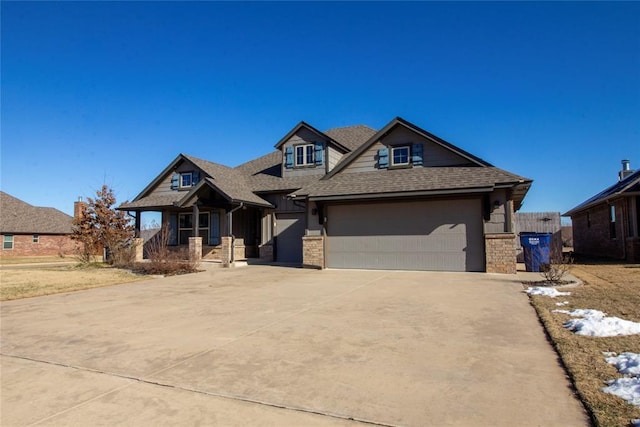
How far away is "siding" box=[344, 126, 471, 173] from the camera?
15.3 meters

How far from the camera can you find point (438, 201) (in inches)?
563

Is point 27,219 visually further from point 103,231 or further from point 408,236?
point 408,236

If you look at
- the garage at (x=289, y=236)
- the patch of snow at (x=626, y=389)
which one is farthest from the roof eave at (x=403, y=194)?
the patch of snow at (x=626, y=389)

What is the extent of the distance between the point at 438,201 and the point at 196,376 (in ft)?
39.2

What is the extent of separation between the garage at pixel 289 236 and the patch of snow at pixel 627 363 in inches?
612

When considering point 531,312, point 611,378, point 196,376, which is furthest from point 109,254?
point 611,378

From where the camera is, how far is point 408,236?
48.2 feet

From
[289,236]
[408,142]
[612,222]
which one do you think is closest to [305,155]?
[289,236]

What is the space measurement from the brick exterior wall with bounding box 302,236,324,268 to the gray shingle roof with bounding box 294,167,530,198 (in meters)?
1.91

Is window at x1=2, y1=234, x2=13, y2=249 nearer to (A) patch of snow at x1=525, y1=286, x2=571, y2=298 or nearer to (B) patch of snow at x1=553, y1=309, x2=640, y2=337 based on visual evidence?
(A) patch of snow at x1=525, y1=286, x2=571, y2=298

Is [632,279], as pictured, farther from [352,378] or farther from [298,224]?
[298,224]

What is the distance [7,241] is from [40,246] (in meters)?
3.06

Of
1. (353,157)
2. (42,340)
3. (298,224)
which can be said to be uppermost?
(353,157)

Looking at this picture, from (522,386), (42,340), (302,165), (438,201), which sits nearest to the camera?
(522,386)
